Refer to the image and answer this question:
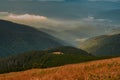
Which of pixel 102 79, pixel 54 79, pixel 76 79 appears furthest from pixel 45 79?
pixel 102 79

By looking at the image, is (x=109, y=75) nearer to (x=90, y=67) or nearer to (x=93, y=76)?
(x=93, y=76)

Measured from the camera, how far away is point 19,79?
30344 mm

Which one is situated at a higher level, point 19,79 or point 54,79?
point 54,79

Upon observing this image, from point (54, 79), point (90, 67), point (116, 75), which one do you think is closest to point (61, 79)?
point (54, 79)

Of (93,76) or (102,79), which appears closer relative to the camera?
(102,79)

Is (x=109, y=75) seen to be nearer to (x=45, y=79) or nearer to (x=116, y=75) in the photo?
(x=116, y=75)

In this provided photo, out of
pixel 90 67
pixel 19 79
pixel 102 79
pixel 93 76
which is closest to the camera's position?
pixel 102 79

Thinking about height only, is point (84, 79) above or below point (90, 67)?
above

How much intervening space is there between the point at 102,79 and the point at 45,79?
455 centimetres

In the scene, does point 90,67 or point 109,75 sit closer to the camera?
point 109,75

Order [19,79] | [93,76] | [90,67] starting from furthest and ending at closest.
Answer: [90,67] → [19,79] → [93,76]

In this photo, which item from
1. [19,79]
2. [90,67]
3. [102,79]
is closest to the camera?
[102,79]

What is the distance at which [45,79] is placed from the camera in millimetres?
25219

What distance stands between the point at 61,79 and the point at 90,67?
10374mm
